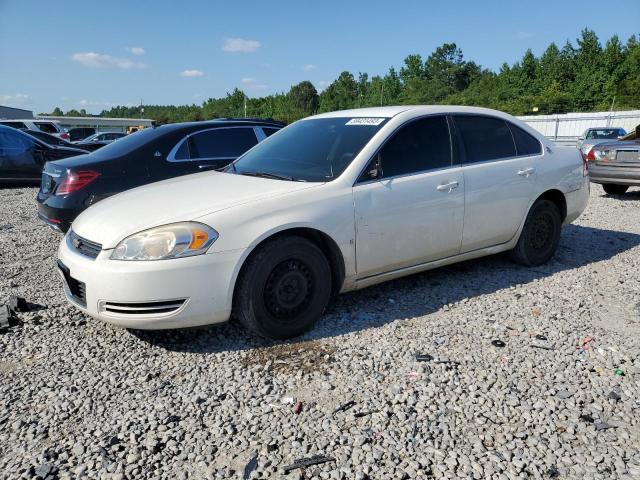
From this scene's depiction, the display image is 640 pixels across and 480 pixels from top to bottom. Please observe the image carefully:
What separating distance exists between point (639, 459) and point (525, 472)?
1.86 ft

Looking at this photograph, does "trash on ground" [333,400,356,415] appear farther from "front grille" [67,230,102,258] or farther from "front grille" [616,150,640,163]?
"front grille" [616,150,640,163]

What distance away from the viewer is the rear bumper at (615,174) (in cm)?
970

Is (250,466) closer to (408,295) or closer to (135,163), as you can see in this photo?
(408,295)

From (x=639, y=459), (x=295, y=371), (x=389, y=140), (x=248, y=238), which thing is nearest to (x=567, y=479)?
(x=639, y=459)

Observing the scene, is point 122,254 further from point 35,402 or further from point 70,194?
point 70,194

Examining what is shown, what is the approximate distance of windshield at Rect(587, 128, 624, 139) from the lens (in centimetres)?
1902

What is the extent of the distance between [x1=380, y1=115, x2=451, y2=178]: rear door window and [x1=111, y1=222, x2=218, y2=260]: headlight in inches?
60.3

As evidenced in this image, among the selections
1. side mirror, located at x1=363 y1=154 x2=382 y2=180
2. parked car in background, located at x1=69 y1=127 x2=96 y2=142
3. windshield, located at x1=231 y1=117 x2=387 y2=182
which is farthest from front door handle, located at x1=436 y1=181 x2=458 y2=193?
parked car in background, located at x1=69 y1=127 x2=96 y2=142

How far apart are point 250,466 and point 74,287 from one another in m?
1.94

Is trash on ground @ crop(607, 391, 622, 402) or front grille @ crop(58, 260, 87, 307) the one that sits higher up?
front grille @ crop(58, 260, 87, 307)

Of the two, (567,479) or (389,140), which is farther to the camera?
(389,140)

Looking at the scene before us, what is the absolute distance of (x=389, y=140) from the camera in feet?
13.4

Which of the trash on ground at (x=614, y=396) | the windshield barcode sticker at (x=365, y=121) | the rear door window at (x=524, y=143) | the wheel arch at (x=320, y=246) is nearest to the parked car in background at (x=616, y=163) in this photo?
the rear door window at (x=524, y=143)

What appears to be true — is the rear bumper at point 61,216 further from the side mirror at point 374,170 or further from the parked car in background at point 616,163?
the parked car in background at point 616,163
